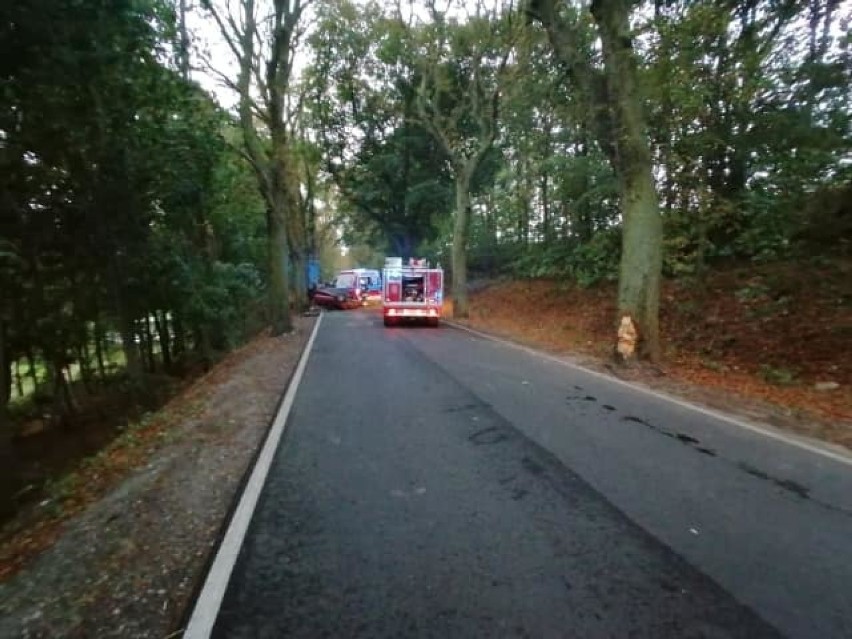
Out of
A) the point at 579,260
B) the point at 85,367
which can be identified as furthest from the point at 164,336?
the point at 579,260

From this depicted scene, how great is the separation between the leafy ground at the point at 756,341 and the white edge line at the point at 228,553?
5.99m

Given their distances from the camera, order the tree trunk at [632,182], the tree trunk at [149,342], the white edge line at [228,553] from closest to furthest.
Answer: the white edge line at [228,553] < the tree trunk at [632,182] < the tree trunk at [149,342]

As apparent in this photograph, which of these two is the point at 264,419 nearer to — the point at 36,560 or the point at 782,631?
the point at 36,560

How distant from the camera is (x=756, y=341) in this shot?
11.2 m

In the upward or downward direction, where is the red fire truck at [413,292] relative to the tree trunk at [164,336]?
upward

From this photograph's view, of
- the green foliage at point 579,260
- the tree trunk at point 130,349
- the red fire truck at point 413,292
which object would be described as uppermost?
the green foliage at point 579,260

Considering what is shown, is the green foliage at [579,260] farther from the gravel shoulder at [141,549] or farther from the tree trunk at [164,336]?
the tree trunk at [164,336]

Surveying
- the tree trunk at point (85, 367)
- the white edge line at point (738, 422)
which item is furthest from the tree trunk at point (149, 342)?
the white edge line at point (738, 422)

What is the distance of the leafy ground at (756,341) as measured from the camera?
25.6ft

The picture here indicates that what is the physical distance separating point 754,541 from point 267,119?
651 inches

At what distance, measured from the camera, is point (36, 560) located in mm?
3814

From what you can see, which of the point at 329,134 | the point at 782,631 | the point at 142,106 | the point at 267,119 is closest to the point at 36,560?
the point at 782,631

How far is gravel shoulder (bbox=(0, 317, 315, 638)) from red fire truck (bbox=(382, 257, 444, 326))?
44.0ft

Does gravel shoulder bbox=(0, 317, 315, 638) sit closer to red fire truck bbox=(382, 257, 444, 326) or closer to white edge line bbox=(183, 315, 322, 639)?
white edge line bbox=(183, 315, 322, 639)
